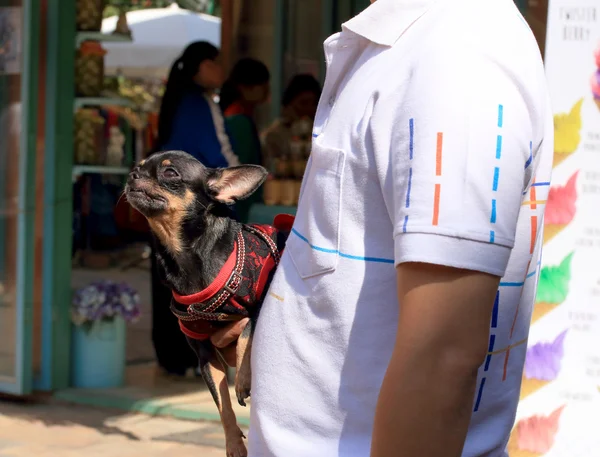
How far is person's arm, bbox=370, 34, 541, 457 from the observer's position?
40.5 inches

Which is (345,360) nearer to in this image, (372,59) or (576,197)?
(372,59)

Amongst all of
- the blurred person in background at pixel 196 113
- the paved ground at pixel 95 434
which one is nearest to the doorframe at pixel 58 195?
the paved ground at pixel 95 434

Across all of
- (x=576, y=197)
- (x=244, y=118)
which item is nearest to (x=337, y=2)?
(x=244, y=118)

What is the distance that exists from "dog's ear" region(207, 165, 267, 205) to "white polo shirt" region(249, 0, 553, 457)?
0.94m

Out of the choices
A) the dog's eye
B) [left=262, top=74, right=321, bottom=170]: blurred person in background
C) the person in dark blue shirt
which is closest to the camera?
the dog's eye

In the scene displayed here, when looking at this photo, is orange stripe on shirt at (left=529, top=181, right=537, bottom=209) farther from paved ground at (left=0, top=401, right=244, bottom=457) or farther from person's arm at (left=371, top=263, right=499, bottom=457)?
paved ground at (left=0, top=401, right=244, bottom=457)

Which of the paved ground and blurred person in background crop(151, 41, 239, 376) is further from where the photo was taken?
blurred person in background crop(151, 41, 239, 376)

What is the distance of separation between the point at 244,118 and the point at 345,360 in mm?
6114

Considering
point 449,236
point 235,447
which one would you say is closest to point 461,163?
point 449,236

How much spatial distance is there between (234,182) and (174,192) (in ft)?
0.64

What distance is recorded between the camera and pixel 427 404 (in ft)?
3.41

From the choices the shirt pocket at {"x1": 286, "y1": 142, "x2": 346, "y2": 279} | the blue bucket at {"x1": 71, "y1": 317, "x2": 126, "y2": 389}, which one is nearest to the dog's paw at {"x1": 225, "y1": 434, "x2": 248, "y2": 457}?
the shirt pocket at {"x1": 286, "y1": 142, "x2": 346, "y2": 279}

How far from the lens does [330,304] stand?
3.98 feet

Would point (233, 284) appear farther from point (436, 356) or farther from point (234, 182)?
point (436, 356)
